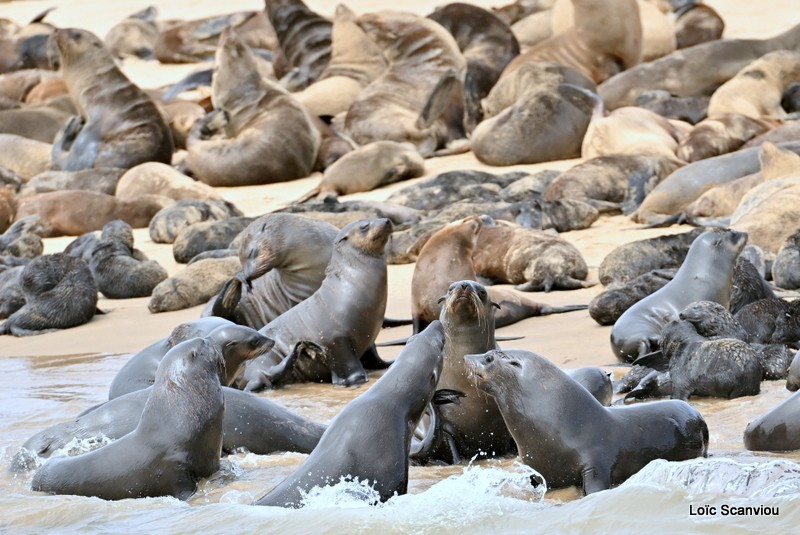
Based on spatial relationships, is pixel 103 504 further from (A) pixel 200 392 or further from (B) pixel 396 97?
(B) pixel 396 97

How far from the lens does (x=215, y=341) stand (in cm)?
575

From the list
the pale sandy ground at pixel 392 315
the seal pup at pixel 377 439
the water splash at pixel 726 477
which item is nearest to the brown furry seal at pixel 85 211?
the pale sandy ground at pixel 392 315

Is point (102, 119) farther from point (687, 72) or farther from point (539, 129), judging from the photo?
point (687, 72)

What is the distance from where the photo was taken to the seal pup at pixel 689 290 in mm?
6418

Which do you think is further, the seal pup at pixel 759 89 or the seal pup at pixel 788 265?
the seal pup at pixel 759 89

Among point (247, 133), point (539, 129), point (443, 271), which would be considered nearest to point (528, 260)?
point (443, 271)

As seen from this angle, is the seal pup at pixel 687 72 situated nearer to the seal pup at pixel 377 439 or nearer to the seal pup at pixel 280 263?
the seal pup at pixel 280 263

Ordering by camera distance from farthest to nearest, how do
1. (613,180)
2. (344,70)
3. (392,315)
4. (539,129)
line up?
(344,70)
(539,129)
(613,180)
(392,315)

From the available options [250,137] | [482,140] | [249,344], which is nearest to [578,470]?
[249,344]

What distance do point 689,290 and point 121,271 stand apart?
5.23m

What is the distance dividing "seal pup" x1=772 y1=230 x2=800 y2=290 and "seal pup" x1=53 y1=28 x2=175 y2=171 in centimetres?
1052

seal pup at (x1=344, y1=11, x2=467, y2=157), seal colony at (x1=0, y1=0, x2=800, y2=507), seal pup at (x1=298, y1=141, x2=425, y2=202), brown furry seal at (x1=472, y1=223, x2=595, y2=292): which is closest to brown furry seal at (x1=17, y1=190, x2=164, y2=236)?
seal colony at (x1=0, y1=0, x2=800, y2=507)

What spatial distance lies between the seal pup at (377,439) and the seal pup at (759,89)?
10.6 metres

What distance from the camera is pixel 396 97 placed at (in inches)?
672
